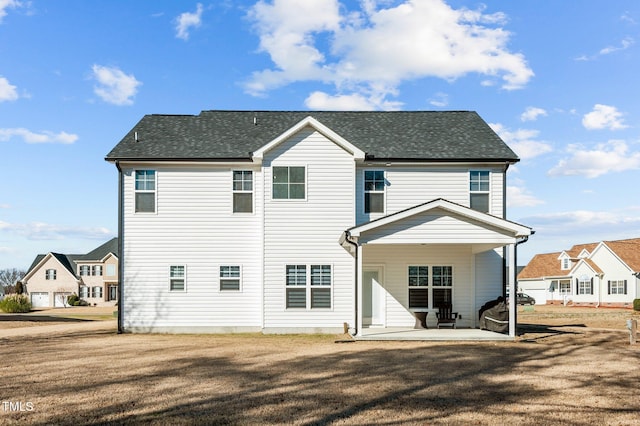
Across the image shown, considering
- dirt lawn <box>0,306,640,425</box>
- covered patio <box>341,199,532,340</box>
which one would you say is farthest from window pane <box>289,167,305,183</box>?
dirt lawn <box>0,306,640,425</box>

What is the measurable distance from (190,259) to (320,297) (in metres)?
5.06

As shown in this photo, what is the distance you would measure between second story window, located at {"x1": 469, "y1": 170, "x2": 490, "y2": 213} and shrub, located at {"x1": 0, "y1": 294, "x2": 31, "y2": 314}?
39718 mm

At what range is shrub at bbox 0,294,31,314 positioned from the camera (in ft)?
153

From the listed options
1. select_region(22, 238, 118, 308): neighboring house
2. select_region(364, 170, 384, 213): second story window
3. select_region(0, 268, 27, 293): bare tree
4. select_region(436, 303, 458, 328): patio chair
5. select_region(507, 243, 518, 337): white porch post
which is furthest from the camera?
select_region(0, 268, 27, 293): bare tree

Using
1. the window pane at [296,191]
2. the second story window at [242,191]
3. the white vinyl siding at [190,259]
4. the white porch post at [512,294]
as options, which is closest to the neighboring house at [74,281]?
the white vinyl siding at [190,259]

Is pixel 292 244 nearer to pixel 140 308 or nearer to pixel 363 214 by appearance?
pixel 363 214

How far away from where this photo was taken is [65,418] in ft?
28.6

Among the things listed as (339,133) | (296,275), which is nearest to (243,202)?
(296,275)

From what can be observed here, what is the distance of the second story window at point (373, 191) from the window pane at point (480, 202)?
3.50m

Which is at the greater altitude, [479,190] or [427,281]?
[479,190]

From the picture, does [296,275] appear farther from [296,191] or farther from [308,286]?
[296,191]

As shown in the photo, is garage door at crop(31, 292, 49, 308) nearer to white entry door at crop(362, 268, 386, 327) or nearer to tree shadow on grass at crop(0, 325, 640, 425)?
tree shadow on grass at crop(0, 325, 640, 425)

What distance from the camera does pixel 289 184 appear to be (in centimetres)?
2138

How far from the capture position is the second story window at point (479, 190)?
22359mm
